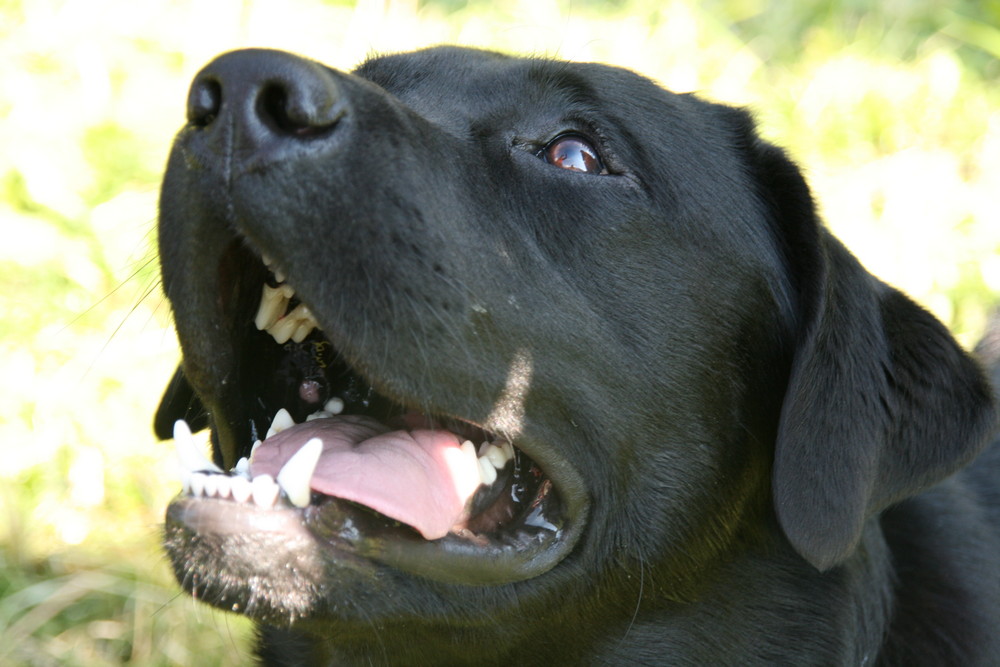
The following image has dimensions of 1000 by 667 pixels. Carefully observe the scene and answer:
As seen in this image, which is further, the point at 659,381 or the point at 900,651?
the point at 900,651

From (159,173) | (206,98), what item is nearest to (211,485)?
(206,98)

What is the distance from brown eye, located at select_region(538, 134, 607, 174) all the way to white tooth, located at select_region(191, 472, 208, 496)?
1.00 meters

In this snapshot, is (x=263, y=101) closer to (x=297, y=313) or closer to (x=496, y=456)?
(x=297, y=313)

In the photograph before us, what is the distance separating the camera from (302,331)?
2.59 m

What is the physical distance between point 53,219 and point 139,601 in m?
2.29

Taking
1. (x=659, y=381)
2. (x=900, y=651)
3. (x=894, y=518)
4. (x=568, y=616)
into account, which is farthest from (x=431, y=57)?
(x=900, y=651)

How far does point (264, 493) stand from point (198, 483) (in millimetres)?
158

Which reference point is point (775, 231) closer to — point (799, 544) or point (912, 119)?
point (799, 544)

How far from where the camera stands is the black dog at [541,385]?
2.16 meters

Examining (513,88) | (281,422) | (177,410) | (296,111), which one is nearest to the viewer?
(296,111)

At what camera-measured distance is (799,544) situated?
2.54 metres

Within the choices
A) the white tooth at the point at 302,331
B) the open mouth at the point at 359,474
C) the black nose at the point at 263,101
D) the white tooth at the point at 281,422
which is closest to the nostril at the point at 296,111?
the black nose at the point at 263,101

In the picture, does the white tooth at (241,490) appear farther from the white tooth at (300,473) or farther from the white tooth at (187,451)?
the white tooth at (187,451)

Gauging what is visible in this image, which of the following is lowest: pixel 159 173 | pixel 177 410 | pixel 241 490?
pixel 159 173
